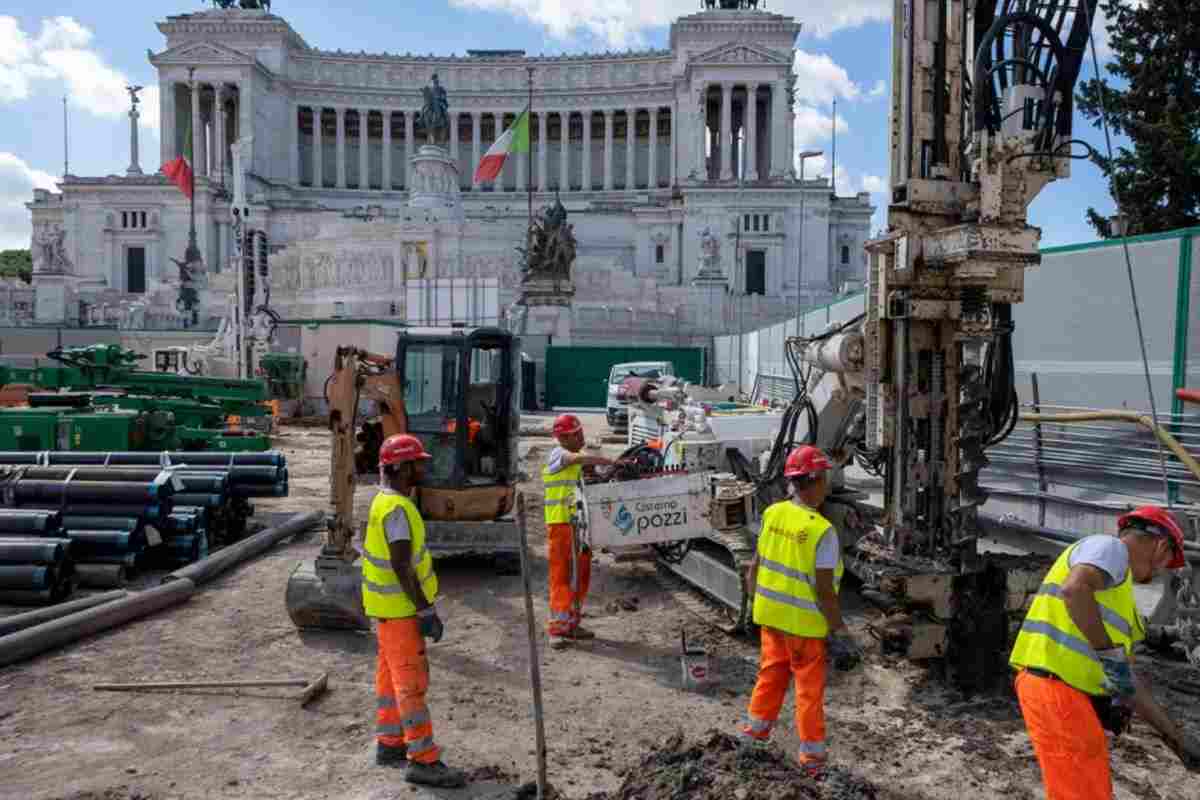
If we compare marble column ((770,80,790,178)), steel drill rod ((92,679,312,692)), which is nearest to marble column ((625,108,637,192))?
marble column ((770,80,790,178))

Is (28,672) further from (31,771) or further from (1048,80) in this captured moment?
(1048,80)

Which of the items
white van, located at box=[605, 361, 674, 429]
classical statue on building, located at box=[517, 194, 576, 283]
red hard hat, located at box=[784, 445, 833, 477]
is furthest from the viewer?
classical statue on building, located at box=[517, 194, 576, 283]

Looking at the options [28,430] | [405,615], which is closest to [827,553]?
[405,615]

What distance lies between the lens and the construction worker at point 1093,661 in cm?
349

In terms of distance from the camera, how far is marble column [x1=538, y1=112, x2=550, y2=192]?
78062mm

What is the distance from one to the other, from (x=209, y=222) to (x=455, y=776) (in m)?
64.2

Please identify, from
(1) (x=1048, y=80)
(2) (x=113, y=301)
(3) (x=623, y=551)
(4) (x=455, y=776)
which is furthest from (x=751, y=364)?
(2) (x=113, y=301)

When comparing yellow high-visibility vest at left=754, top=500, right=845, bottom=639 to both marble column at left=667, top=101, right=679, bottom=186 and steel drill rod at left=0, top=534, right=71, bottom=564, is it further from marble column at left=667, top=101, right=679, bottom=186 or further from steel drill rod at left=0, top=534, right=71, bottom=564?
marble column at left=667, top=101, right=679, bottom=186

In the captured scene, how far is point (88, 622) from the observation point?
24.9ft

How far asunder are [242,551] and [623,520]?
4.88 m

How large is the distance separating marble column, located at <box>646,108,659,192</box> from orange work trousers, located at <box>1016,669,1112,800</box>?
71.9 metres

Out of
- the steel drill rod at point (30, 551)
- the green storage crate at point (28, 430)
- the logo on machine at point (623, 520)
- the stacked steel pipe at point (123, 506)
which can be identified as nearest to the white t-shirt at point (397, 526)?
the logo on machine at point (623, 520)

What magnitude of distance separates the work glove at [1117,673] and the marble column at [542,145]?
250 feet

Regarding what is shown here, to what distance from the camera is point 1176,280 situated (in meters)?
7.98
